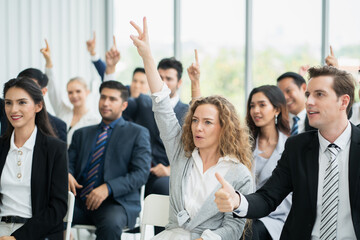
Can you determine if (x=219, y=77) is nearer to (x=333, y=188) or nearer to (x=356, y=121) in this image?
(x=356, y=121)

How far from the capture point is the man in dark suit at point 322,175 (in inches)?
81.6

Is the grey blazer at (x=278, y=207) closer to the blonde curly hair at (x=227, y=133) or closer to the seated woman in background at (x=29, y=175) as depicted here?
the blonde curly hair at (x=227, y=133)

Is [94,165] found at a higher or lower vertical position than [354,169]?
lower

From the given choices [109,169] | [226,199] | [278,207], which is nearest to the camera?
[226,199]

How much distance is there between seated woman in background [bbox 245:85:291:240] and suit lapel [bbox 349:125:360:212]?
1.01m

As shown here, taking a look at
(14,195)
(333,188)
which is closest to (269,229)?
(333,188)

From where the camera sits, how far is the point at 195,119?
8.46 feet

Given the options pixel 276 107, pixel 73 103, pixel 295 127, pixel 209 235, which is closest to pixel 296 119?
pixel 295 127

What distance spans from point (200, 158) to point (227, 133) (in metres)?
0.21

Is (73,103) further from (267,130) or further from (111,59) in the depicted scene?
(267,130)

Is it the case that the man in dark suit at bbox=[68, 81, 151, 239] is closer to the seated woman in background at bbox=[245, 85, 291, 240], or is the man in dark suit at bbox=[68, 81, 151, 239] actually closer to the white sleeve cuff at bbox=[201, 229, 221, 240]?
the seated woman in background at bbox=[245, 85, 291, 240]

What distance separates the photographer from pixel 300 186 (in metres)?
2.15

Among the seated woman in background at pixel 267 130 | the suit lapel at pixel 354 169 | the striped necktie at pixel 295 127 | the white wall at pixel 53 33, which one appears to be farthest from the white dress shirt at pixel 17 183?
the white wall at pixel 53 33

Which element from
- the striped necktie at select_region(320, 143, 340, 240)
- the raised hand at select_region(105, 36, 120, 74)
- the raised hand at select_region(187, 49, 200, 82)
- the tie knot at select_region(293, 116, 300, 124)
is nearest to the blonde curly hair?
the striped necktie at select_region(320, 143, 340, 240)
